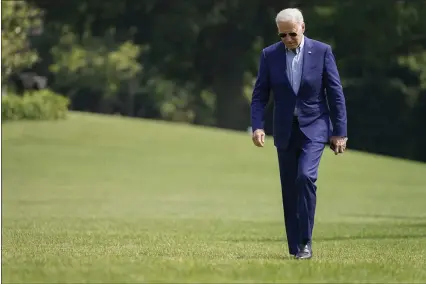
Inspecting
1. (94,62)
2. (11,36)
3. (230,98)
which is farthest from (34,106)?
(94,62)

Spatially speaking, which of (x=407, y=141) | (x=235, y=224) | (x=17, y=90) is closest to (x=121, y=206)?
(x=235, y=224)

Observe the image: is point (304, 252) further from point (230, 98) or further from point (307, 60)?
point (230, 98)

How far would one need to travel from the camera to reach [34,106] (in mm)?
43281

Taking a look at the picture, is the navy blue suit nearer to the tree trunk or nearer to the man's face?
the man's face

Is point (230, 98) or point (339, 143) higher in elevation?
point (339, 143)

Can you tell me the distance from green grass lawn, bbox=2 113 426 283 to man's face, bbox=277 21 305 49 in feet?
5.47

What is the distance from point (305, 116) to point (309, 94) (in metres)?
0.18

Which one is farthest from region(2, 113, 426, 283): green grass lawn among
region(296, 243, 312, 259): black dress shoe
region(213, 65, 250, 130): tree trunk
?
region(213, 65, 250, 130): tree trunk

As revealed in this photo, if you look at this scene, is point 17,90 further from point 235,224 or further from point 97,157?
point 235,224

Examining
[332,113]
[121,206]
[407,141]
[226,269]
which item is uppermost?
[332,113]

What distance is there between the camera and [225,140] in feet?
140

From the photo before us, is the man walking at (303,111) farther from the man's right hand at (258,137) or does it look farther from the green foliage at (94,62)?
the green foliage at (94,62)

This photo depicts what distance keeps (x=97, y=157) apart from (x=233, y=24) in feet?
69.7

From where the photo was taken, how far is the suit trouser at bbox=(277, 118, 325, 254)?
911cm
